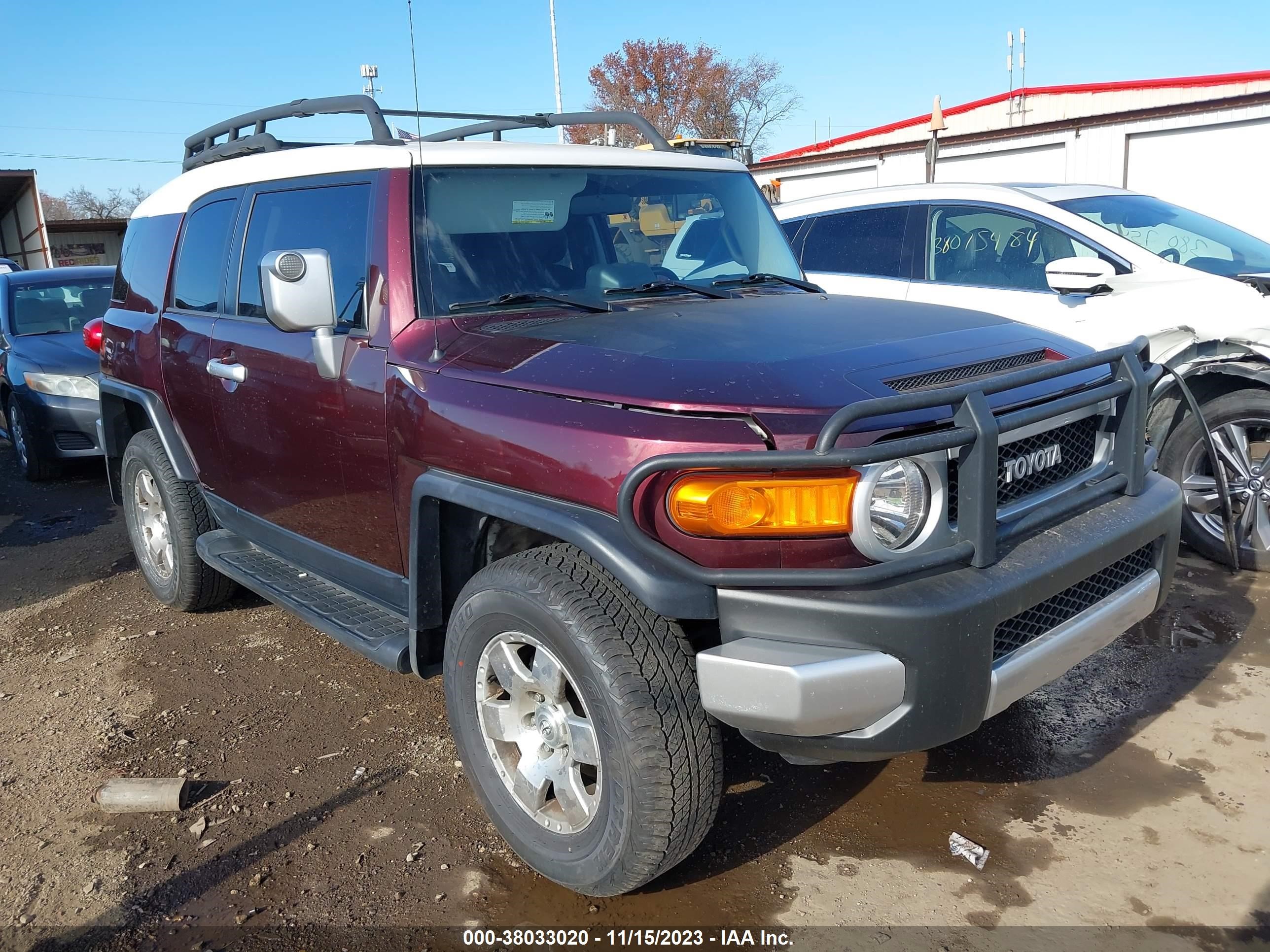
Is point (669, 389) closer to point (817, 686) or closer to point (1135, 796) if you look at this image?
point (817, 686)

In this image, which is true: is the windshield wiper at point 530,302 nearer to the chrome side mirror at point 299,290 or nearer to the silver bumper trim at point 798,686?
the chrome side mirror at point 299,290

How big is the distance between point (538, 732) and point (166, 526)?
2965 millimetres

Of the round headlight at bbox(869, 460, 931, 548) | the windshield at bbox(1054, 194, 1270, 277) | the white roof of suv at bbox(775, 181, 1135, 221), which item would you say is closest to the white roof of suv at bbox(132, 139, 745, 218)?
the round headlight at bbox(869, 460, 931, 548)

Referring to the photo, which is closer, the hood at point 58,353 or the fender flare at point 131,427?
the fender flare at point 131,427

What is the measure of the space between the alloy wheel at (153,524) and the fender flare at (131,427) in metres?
0.27

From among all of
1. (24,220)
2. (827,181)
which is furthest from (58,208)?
(827,181)

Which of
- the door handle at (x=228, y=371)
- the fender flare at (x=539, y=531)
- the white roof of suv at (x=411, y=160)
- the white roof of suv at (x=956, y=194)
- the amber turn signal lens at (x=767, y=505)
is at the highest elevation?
the white roof of suv at (x=411, y=160)

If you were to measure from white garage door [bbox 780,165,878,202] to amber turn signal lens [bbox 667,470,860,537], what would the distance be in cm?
1824

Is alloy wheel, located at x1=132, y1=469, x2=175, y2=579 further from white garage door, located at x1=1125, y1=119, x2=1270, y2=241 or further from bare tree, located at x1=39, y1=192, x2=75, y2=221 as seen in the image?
bare tree, located at x1=39, y1=192, x2=75, y2=221

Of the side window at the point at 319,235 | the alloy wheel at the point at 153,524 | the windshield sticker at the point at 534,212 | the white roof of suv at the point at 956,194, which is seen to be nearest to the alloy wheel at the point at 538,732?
the side window at the point at 319,235

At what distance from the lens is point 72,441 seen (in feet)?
25.9

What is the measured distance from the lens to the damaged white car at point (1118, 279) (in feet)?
15.7

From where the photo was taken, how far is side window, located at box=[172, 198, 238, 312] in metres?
4.20

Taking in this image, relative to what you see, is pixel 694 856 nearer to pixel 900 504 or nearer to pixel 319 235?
pixel 900 504
